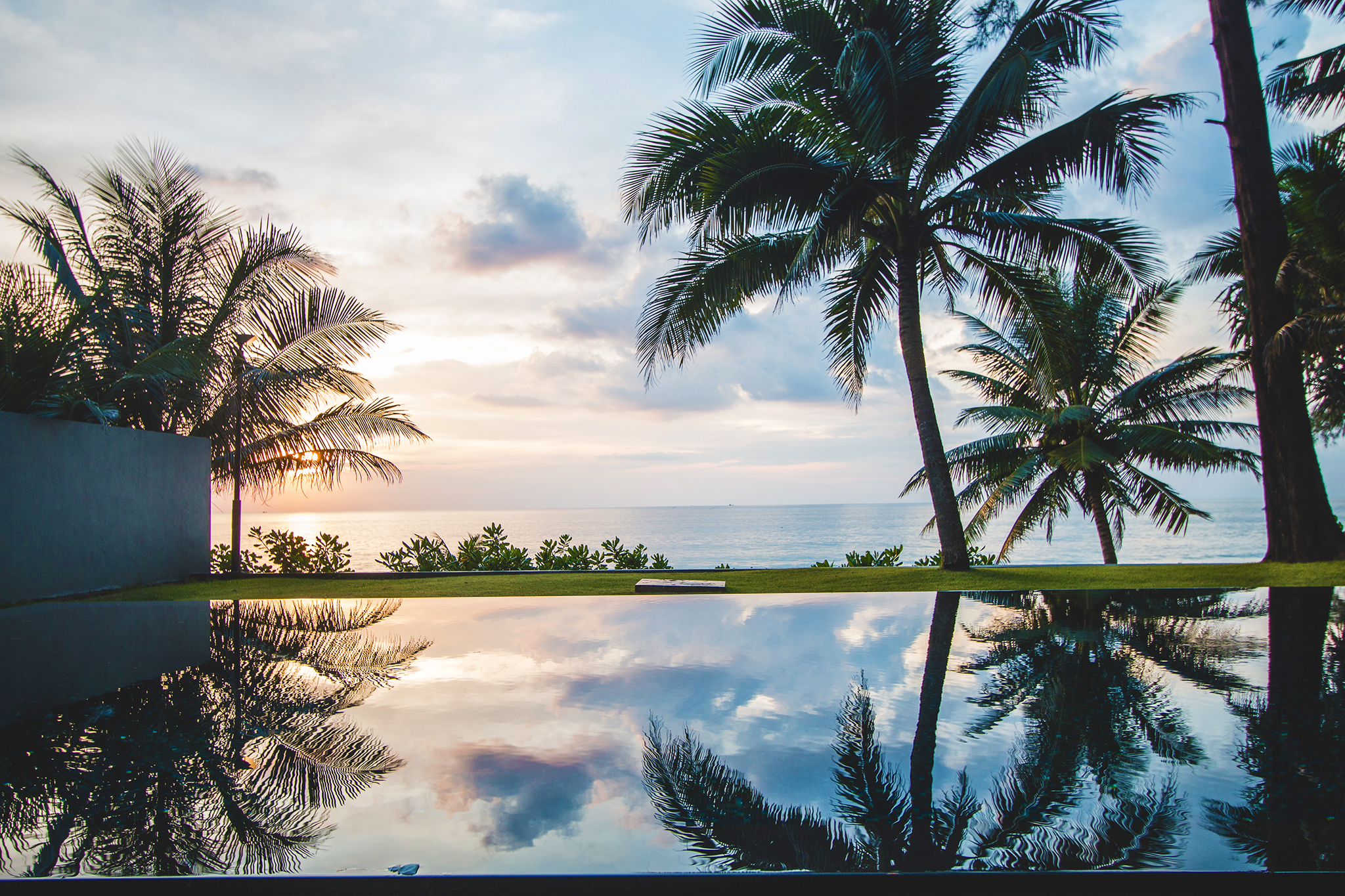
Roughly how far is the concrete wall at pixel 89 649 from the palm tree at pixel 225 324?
137 inches

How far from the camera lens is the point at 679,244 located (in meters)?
8.79

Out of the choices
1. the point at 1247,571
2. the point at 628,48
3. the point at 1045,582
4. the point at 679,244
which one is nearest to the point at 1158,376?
the point at 1247,571

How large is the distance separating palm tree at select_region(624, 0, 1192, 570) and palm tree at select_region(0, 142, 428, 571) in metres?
4.26

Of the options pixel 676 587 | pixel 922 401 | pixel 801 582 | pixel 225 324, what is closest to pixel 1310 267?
pixel 922 401

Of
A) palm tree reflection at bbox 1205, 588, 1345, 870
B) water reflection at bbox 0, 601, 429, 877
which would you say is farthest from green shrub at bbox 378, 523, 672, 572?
palm tree reflection at bbox 1205, 588, 1345, 870

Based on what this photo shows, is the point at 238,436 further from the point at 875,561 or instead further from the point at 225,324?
the point at 875,561

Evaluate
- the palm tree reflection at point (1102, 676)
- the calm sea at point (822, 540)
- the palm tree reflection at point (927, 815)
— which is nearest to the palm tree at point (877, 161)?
the palm tree reflection at point (1102, 676)

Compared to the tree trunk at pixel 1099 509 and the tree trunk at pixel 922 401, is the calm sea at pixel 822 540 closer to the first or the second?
the tree trunk at pixel 1099 509

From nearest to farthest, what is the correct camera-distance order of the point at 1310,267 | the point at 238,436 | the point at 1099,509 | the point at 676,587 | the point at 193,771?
1. the point at 193,771
2. the point at 676,587
3. the point at 1310,267
4. the point at 238,436
5. the point at 1099,509

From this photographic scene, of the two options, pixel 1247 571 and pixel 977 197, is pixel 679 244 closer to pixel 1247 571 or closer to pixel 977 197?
pixel 977 197

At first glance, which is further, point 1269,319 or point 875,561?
point 875,561

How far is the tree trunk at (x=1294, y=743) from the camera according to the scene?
141cm

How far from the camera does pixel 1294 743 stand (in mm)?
2045

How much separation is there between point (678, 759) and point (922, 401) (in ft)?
22.7
